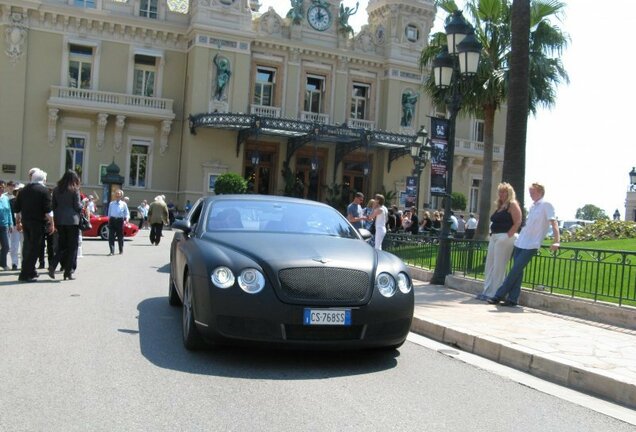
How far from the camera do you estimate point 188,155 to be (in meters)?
34.5

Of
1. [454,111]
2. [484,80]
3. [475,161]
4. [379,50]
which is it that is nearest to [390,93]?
[379,50]

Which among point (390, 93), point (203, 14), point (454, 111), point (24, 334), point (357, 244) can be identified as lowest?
point (24, 334)

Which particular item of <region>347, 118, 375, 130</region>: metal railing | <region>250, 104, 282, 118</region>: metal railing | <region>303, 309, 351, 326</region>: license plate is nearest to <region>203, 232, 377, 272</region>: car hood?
<region>303, 309, 351, 326</region>: license plate

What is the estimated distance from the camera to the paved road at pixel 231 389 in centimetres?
416

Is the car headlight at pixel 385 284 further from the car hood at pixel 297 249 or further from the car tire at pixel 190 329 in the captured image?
the car tire at pixel 190 329

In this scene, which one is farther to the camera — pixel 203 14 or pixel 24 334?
pixel 203 14

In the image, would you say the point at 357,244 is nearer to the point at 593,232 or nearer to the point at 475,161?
the point at 593,232

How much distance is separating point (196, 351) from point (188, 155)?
29595 millimetres

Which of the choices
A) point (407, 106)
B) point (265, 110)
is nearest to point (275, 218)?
point (265, 110)

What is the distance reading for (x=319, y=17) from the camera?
38000 millimetres

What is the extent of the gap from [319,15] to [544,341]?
34.2 meters

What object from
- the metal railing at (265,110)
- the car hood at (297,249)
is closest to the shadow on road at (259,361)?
the car hood at (297,249)

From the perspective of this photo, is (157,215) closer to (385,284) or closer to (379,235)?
(379,235)

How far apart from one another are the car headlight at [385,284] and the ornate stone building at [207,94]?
27.4 meters
